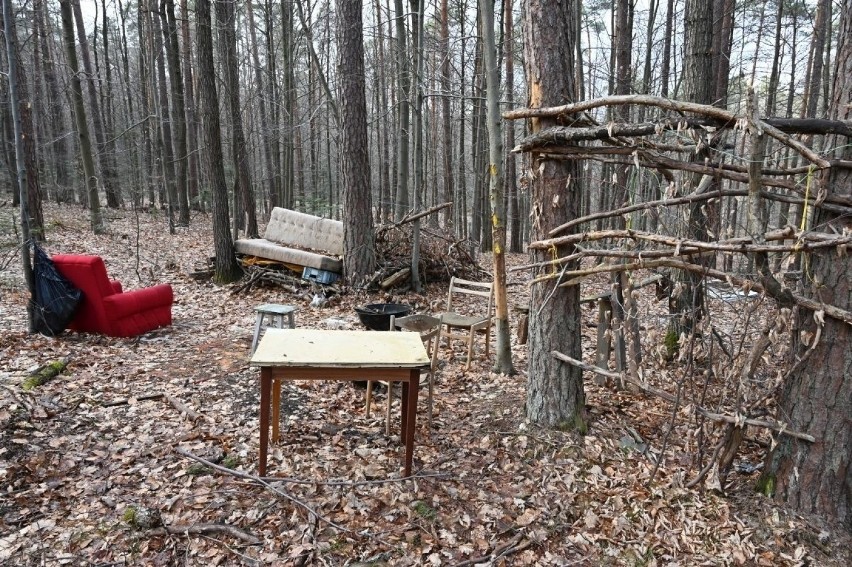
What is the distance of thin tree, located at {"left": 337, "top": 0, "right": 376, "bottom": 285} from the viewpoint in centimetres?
805

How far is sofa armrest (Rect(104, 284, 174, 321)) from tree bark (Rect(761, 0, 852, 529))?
20.6ft

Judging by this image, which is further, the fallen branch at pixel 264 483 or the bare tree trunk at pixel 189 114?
the bare tree trunk at pixel 189 114

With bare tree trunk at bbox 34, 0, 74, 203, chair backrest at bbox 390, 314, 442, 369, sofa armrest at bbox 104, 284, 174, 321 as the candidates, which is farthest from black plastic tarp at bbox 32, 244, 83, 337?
bare tree trunk at bbox 34, 0, 74, 203

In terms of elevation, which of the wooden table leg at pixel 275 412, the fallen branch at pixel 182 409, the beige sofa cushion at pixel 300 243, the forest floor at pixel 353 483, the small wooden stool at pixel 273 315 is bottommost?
the forest floor at pixel 353 483

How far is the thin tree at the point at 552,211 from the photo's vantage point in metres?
3.67

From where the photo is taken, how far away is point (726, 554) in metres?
2.95

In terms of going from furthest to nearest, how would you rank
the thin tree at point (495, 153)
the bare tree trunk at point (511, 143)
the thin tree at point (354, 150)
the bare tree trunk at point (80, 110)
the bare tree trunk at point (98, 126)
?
the bare tree trunk at point (98, 126) < the bare tree trunk at point (511, 143) < the bare tree trunk at point (80, 110) < the thin tree at point (354, 150) < the thin tree at point (495, 153)

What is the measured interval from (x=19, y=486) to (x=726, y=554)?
4166 millimetres

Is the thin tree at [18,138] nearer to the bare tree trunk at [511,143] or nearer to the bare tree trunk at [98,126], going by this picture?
the bare tree trunk at [511,143]

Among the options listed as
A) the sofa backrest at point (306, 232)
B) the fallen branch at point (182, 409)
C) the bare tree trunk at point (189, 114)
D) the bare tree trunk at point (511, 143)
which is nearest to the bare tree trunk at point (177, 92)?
the bare tree trunk at point (189, 114)

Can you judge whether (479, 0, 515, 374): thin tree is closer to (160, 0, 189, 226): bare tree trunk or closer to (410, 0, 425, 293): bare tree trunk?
(410, 0, 425, 293): bare tree trunk

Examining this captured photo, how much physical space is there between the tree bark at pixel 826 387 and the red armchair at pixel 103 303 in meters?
6.28

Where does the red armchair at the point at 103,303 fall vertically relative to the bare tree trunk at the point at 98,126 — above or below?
below

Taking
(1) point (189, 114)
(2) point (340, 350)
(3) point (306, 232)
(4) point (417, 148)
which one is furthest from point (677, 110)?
(1) point (189, 114)
